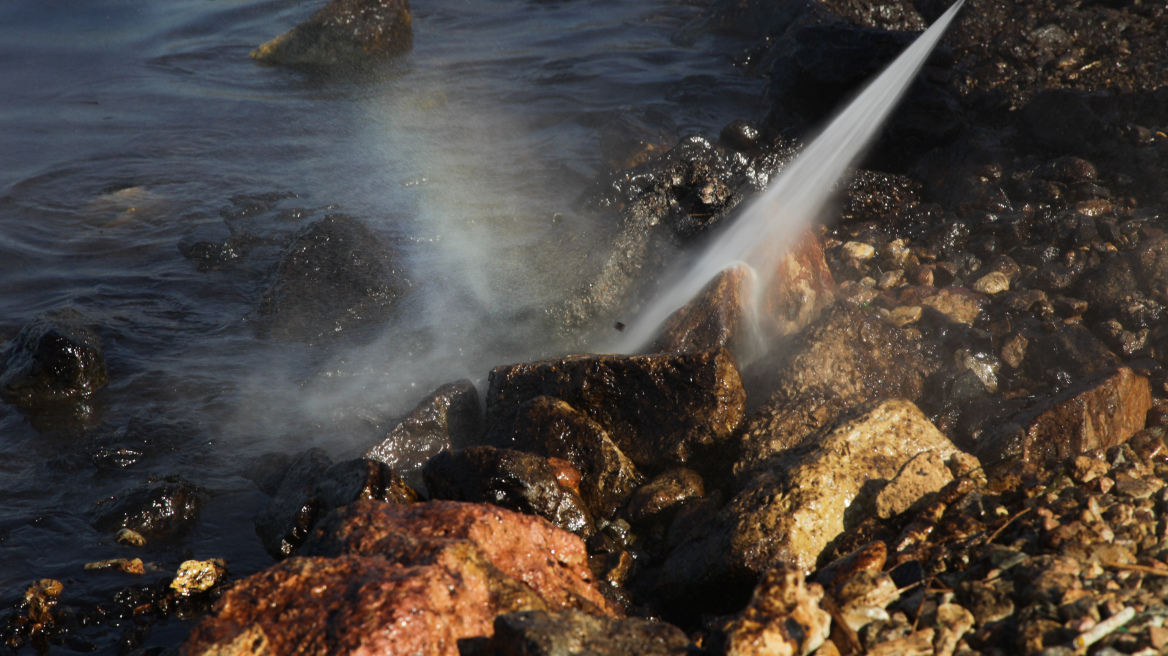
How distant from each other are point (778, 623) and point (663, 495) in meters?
1.56

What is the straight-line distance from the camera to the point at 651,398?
4102mm

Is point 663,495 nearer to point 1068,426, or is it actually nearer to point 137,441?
point 1068,426

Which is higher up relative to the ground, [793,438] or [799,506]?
[799,506]

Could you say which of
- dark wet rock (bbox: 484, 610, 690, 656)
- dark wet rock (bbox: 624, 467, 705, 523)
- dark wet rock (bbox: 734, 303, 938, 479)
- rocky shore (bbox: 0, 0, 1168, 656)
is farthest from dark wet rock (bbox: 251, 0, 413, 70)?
dark wet rock (bbox: 484, 610, 690, 656)

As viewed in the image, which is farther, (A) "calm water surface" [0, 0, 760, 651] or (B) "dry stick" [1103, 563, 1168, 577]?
(A) "calm water surface" [0, 0, 760, 651]

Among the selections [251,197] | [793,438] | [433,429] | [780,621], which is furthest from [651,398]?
[251,197]

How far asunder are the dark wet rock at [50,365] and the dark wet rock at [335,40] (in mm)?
8301

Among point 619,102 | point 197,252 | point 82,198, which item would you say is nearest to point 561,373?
Result: point 197,252

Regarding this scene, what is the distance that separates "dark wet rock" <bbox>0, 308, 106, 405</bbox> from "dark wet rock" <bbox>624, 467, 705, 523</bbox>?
3767 mm

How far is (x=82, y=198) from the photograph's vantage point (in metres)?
8.16

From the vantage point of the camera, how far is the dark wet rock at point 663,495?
3.76 metres

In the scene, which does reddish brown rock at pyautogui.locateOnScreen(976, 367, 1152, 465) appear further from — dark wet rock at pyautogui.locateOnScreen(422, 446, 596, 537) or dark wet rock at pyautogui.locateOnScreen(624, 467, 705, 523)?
dark wet rock at pyautogui.locateOnScreen(422, 446, 596, 537)

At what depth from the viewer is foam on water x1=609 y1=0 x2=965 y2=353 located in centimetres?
527

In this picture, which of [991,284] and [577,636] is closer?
[577,636]
